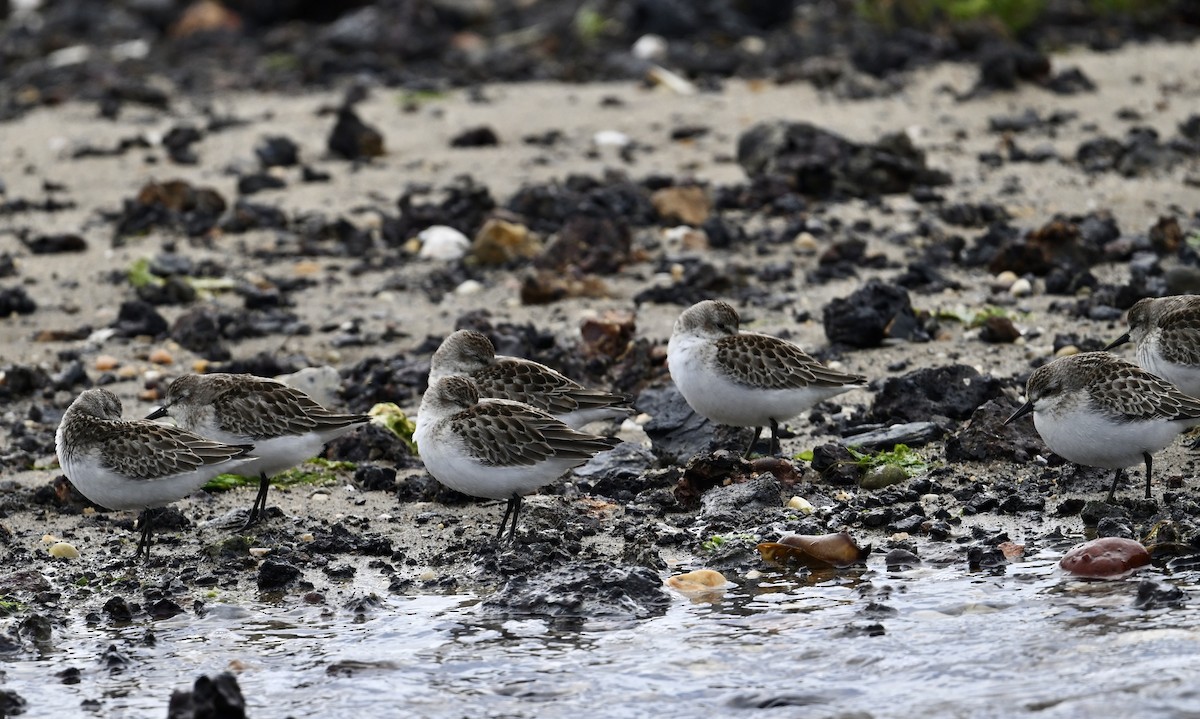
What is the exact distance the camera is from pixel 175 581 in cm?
922

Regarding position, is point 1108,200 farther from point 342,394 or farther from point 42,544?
point 42,544

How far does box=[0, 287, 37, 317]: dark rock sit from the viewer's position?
574 inches

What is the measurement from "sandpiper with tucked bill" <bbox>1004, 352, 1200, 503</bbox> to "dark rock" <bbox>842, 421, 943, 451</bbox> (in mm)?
1205

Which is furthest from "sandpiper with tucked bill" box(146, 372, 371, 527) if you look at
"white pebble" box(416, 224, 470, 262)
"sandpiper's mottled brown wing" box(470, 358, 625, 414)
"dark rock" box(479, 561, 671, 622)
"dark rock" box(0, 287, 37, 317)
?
"white pebble" box(416, 224, 470, 262)

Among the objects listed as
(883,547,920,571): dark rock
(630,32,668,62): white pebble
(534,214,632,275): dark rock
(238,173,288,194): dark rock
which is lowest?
(883,547,920,571): dark rock

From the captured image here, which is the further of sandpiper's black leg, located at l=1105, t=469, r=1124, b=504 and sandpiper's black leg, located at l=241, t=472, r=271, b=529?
sandpiper's black leg, located at l=241, t=472, r=271, b=529

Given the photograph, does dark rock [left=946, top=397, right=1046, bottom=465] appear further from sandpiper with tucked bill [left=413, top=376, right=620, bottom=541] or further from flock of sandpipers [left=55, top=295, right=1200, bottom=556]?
sandpiper with tucked bill [left=413, top=376, right=620, bottom=541]

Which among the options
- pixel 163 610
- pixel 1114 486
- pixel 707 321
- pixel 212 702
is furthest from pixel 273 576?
pixel 1114 486

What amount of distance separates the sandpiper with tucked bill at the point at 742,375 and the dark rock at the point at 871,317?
1.76 m

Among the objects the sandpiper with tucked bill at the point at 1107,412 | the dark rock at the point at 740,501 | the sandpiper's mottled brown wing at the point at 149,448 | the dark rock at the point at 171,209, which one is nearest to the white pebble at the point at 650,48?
the dark rock at the point at 171,209

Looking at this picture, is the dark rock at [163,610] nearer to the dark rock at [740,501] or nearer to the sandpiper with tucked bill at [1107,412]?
the dark rock at [740,501]

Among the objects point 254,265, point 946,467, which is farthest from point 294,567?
point 254,265

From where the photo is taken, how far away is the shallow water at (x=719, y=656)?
7473 mm

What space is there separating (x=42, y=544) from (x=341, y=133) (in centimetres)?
1019
